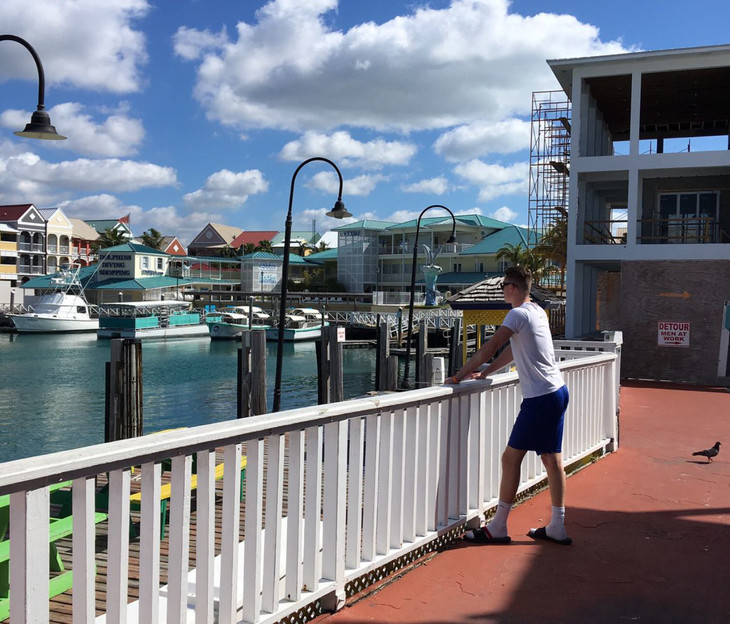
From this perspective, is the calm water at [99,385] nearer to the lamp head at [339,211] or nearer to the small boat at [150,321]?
the small boat at [150,321]

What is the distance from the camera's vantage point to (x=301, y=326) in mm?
60188

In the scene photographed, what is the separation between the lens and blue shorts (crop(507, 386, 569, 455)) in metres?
4.54

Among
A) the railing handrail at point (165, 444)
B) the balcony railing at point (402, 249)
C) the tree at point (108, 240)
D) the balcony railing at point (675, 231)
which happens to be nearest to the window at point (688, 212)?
the balcony railing at point (675, 231)

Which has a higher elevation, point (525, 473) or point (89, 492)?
point (89, 492)

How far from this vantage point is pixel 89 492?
2398 mm

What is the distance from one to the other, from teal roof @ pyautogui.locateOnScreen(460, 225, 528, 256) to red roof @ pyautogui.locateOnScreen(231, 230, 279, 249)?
56.2 meters

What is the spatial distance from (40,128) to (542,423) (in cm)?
848

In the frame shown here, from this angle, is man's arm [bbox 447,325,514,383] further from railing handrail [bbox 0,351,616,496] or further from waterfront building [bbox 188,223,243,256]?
waterfront building [bbox 188,223,243,256]

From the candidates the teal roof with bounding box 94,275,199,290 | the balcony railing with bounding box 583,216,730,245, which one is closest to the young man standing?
the balcony railing with bounding box 583,216,730,245

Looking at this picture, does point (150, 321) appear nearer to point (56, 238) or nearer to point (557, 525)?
point (56, 238)

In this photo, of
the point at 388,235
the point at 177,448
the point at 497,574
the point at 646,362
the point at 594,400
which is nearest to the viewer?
the point at 177,448

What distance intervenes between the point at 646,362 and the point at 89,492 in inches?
709

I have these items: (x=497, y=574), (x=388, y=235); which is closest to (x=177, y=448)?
(x=497, y=574)

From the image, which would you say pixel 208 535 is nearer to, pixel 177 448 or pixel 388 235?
pixel 177 448
